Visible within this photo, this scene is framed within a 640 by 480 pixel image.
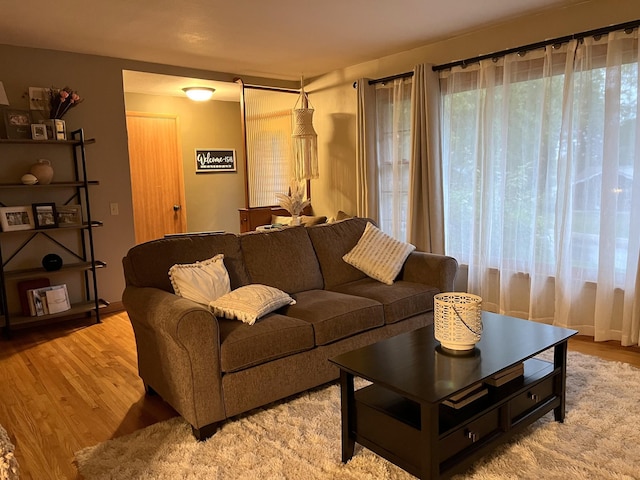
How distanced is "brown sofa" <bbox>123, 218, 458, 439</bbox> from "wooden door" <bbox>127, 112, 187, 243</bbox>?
11.4 ft

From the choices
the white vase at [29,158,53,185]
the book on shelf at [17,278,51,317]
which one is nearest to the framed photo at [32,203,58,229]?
the white vase at [29,158,53,185]

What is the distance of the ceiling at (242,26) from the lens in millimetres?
3398

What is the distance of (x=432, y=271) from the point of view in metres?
3.46

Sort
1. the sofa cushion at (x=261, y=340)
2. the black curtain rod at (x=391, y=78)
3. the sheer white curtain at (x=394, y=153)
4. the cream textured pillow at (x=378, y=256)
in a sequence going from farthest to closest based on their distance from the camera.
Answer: the sheer white curtain at (x=394, y=153), the black curtain rod at (x=391, y=78), the cream textured pillow at (x=378, y=256), the sofa cushion at (x=261, y=340)

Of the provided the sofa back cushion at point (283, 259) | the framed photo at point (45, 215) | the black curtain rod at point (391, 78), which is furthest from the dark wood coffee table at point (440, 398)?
the framed photo at point (45, 215)

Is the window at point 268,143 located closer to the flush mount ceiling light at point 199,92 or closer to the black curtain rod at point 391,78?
the flush mount ceiling light at point 199,92

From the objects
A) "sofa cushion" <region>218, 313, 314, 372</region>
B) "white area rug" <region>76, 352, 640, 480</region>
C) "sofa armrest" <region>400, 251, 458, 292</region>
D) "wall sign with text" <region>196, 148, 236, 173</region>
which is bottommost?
"white area rug" <region>76, 352, 640, 480</region>

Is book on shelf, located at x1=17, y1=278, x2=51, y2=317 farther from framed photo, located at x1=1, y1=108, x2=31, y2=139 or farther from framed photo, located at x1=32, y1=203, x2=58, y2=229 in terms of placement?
framed photo, located at x1=1, y1=108, x2=31, y2=139

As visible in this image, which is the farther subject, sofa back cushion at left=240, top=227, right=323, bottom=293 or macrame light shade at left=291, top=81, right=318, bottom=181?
macrame light shade at left=291, top=81, right=318, bottom=181

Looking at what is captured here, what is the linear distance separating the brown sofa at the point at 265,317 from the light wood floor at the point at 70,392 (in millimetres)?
228

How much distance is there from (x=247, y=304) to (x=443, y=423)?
1.19 meters

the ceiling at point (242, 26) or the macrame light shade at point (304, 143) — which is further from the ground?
the ceiling at point (242, 26)

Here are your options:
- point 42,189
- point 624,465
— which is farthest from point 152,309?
point 42,189

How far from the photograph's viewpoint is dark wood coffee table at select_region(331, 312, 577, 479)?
1827mm
